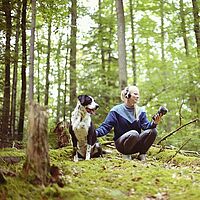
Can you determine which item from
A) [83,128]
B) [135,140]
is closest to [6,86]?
[83,128]

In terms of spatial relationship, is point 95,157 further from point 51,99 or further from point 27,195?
point 51,99

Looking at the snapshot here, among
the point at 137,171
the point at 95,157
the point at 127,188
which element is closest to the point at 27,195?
the point at 127,188

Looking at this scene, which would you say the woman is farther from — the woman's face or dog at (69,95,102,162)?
dog at (69,95,102,162)

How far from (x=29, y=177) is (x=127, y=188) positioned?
3.46 ft

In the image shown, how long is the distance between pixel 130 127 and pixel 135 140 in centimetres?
31

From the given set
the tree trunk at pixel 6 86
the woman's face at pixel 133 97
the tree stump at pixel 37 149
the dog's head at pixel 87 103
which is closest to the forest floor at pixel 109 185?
the tree stump at pixel 37 149

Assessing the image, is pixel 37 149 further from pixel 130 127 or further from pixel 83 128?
pixel 130 127

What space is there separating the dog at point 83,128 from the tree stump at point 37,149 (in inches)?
91.9

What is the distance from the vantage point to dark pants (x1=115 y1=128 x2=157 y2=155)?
18.9 ft

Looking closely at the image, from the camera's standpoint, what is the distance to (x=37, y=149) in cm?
312

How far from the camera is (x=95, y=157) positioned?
19.9ft

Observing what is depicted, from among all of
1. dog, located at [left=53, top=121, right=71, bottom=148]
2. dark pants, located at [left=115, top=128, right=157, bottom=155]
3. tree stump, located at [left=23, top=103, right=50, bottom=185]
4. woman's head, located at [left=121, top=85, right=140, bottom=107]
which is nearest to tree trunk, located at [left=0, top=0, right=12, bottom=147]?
dog, located at [left=53, top=121, right=71, bottom=148]

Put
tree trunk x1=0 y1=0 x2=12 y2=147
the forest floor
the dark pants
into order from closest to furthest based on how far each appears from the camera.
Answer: the forest floor, the dark pants, tree trunk x1=0 y1=0 x2=12 y2=147

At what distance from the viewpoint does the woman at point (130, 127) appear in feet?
19.0
